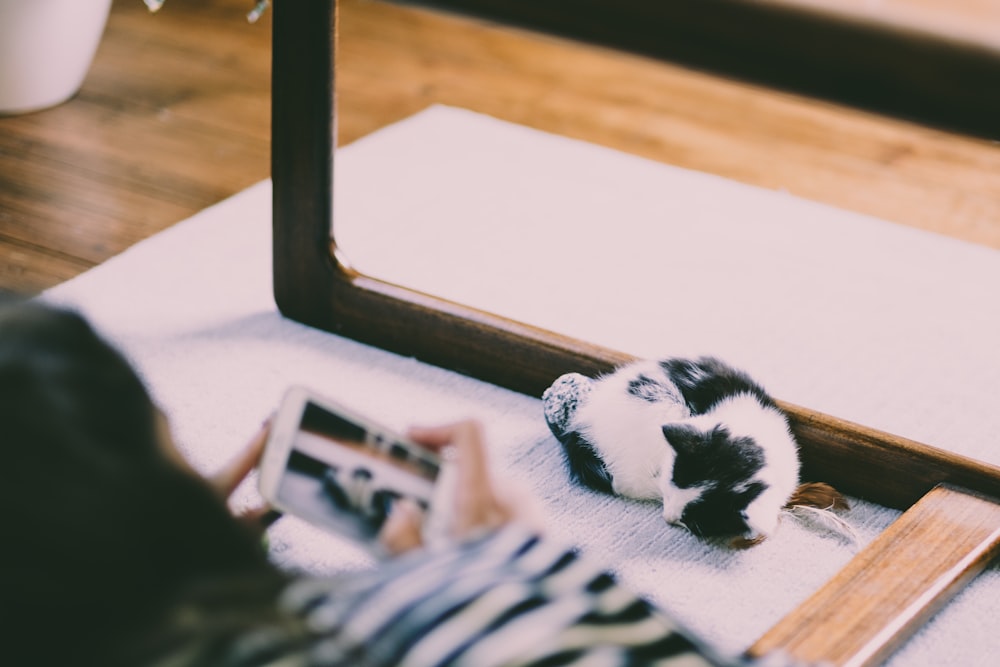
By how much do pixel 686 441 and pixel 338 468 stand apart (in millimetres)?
517

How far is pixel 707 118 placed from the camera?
8.13 ft

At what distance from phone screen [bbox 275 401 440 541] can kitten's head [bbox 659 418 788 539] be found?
0.48 metres

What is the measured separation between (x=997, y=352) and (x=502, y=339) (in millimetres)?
790

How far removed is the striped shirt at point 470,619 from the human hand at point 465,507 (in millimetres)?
96

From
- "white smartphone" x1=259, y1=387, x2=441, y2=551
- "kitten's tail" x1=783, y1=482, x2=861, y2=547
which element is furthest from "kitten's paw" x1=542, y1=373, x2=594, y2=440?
"white smartphone" x1=259, y1=387, x2=441, y2=551

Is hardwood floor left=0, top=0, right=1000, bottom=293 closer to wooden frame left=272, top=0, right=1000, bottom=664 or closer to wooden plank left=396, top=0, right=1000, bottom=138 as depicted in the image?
wooden frame left=272, top=0, right=1000, bottom=664

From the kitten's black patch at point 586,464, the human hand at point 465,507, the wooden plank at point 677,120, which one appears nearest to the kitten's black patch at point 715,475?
the kitten's black patch at point 586,464

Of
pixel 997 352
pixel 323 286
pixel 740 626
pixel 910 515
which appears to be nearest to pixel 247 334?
pixel 323 286

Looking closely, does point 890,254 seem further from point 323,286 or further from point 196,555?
point 196,555

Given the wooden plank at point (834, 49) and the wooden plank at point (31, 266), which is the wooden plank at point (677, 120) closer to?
the wooden plank at point (31, 266)

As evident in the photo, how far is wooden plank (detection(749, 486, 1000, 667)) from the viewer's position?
Answer: 0.95 meters

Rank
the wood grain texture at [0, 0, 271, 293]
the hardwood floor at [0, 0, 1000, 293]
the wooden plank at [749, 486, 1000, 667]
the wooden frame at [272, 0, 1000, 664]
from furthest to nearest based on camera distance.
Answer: the hardwood floor at [0, 0, 1000, 293]
the wood grain texture at [0, 0, 271, 293]
the wooden frame at [272, 0, 1000, 664]
the wooden plank at [749, 486, 1000, 667]

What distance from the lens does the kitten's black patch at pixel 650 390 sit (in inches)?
47.0

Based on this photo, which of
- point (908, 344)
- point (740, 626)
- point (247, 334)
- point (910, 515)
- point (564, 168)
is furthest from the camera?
point (564, 168)
